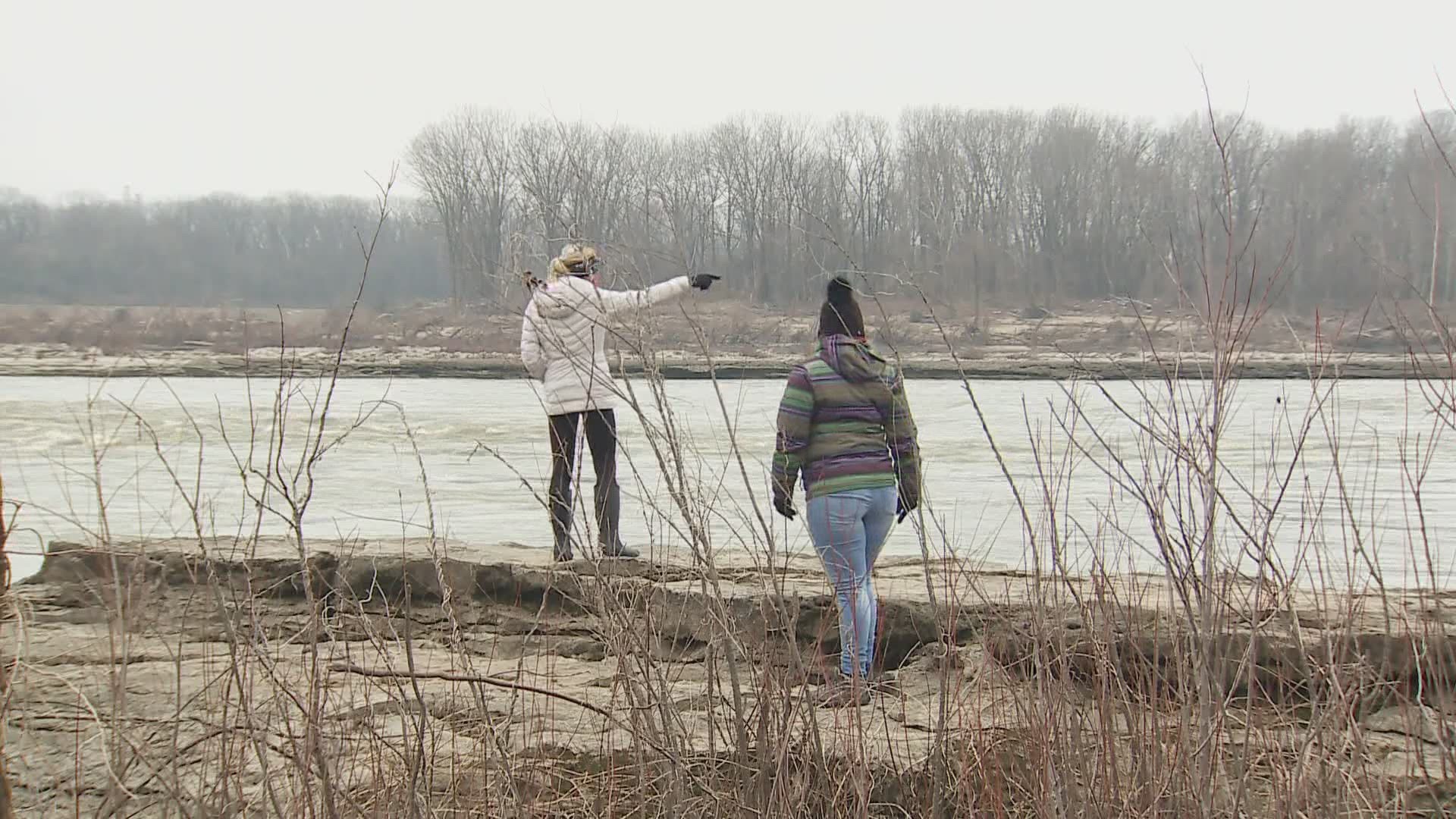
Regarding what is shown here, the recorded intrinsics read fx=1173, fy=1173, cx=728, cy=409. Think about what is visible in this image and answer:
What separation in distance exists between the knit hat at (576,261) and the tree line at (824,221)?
0.07 m

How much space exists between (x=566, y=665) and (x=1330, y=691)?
3.26 m

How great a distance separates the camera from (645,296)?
3154mm

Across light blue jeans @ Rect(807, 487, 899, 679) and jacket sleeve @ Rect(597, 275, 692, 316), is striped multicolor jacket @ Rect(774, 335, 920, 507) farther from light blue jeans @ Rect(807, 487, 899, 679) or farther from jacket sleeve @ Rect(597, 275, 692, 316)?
jacket sleeve @ Rect(597, 275, 692, 316)

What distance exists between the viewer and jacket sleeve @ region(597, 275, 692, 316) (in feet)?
9.88

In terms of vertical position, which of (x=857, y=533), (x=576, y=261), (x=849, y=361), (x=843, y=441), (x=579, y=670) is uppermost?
(x=576, y=261)

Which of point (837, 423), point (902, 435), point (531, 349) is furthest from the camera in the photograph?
point (531, 349)

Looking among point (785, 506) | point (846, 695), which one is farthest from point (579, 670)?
point (846, 695)

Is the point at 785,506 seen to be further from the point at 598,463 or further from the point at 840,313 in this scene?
the point at 598,463

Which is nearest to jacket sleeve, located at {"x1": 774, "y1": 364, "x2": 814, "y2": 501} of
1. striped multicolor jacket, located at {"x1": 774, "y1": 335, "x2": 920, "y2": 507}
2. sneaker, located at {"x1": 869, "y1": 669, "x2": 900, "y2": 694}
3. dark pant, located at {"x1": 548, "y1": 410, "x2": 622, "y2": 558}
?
striped multicolor jacket, located at {"x1": 774, "y1": 335, "x2": 920, "y2": 507}

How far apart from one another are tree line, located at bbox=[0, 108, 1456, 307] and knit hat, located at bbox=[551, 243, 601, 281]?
69mm

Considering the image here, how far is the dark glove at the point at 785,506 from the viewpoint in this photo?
4.21 meters

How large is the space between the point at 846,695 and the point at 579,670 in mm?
1750

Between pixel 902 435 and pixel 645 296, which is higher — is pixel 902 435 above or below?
below

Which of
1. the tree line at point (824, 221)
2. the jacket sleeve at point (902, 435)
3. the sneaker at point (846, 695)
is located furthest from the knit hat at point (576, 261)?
the sneaker at point (846, 695)
